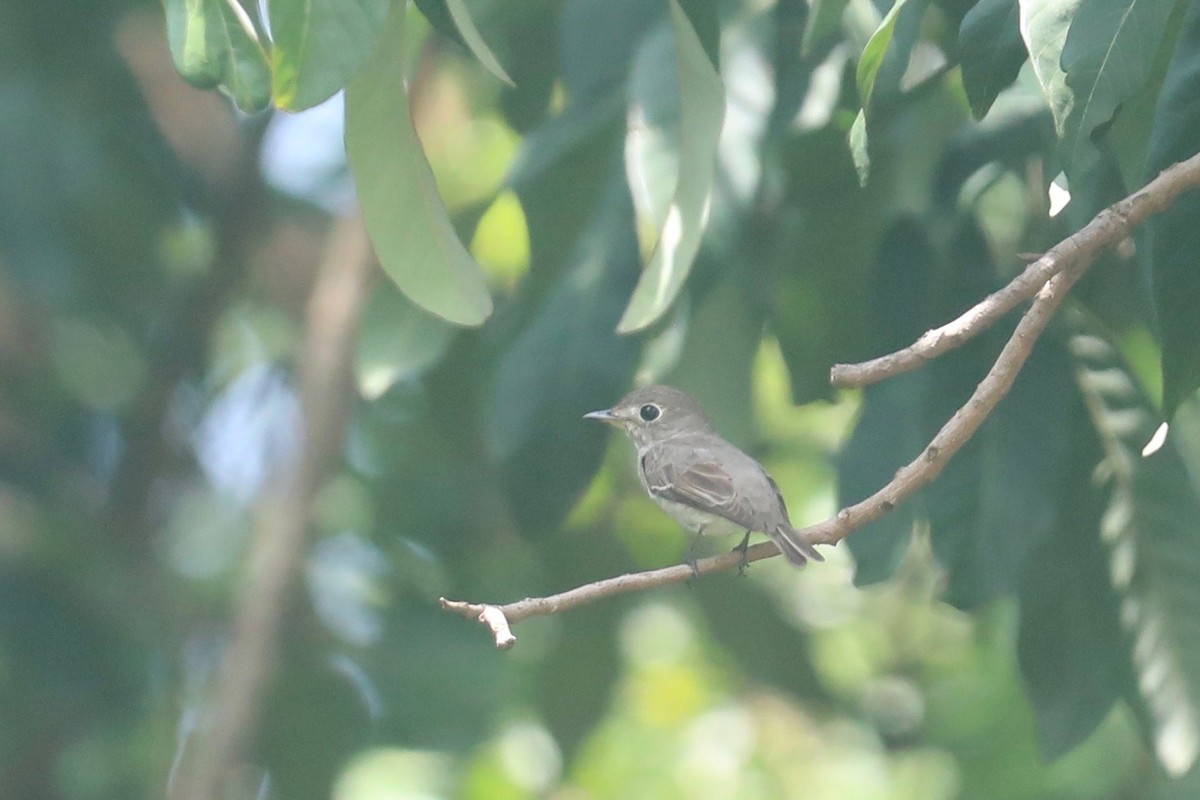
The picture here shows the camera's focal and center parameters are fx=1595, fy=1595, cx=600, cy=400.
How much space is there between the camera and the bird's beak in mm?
3688

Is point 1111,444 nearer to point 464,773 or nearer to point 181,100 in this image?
point 464,773

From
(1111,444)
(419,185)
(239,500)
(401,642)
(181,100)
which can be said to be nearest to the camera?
(419,185)

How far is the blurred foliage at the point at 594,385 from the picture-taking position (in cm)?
274

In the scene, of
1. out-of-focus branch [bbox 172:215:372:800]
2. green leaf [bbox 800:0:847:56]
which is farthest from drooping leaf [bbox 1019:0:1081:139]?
out-of-focus branch [bbox 172:215:372:800]

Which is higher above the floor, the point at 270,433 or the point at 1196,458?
the point at 1196,458

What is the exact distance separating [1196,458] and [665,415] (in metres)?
1.45

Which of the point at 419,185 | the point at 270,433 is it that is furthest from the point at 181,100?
the point at 419,185

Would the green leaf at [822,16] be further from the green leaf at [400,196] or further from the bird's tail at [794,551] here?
the bird's tail at [794,551]

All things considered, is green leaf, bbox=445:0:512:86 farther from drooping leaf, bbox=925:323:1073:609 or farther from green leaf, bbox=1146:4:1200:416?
drooping leaf, bbox=925:323:1073:609

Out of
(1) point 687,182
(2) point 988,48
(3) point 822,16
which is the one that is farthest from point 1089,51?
(1) point 687,182

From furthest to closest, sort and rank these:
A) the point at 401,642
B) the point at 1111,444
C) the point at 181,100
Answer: the point at 181,100, the point at 401,642, the point at 1111,444

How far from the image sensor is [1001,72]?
2348 millimetres

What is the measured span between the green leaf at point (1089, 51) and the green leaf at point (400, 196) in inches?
39.7

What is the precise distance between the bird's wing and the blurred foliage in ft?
0.49
